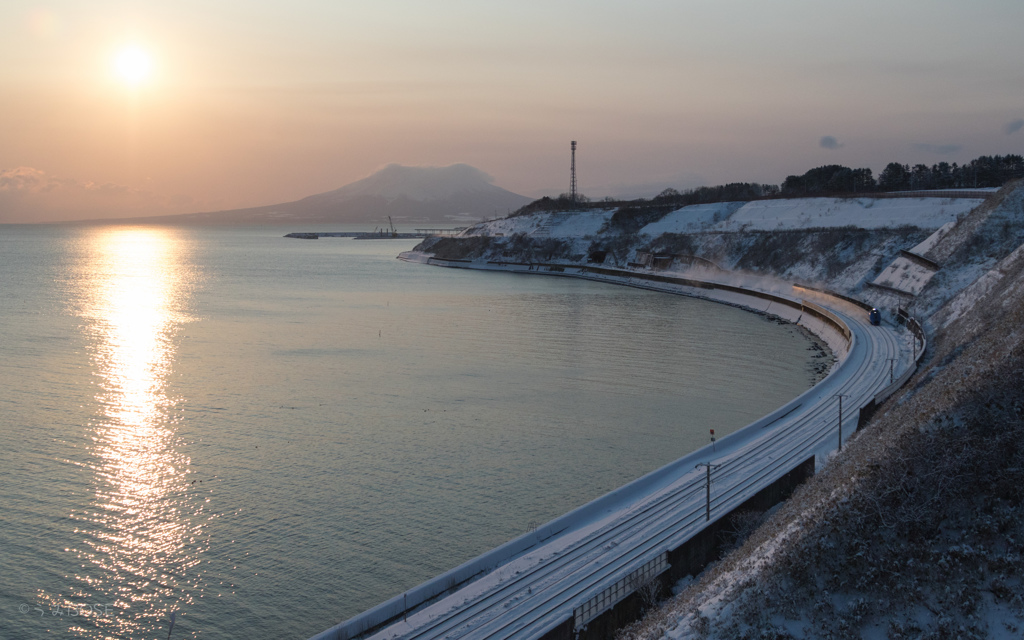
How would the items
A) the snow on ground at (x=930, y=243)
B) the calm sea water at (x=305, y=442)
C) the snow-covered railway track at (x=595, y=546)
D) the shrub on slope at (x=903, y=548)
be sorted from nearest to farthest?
the shrub on slope at (x=903, y=548) < the snow-covered railway track at (x=595, y=546) < the calm sea water at (x=305, y=442) < the snow on ground at (x=930, y=243)

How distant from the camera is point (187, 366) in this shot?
109 ft

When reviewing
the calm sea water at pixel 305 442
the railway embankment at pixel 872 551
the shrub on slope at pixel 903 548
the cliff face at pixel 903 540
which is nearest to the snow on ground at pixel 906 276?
the calm sea water at pixel 305 442

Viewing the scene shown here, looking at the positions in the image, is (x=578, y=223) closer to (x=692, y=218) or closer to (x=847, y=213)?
(x=692, y=218)

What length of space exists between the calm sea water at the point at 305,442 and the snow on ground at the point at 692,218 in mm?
41452

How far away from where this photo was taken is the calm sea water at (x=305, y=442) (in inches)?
546

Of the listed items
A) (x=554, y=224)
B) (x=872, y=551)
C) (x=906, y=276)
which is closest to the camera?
(x=872, y=551)

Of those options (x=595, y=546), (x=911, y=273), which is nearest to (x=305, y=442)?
(x=595, y=546)

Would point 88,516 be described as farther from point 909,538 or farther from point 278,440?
point 909,538

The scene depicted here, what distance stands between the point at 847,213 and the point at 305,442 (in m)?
65.5

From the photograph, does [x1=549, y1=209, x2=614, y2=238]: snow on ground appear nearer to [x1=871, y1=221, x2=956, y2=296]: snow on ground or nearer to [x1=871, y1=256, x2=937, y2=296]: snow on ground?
[x1=871, y1=221, x2=956, y2=296]: snow on ground

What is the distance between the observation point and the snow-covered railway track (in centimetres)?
1198

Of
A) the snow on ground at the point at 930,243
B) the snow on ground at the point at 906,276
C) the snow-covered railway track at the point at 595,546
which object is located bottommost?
the snow-covered railway track at the point at 595,546

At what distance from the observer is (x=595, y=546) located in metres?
14.6

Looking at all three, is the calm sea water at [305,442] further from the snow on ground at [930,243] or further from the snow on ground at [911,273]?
the snow on ground at [930,243]
